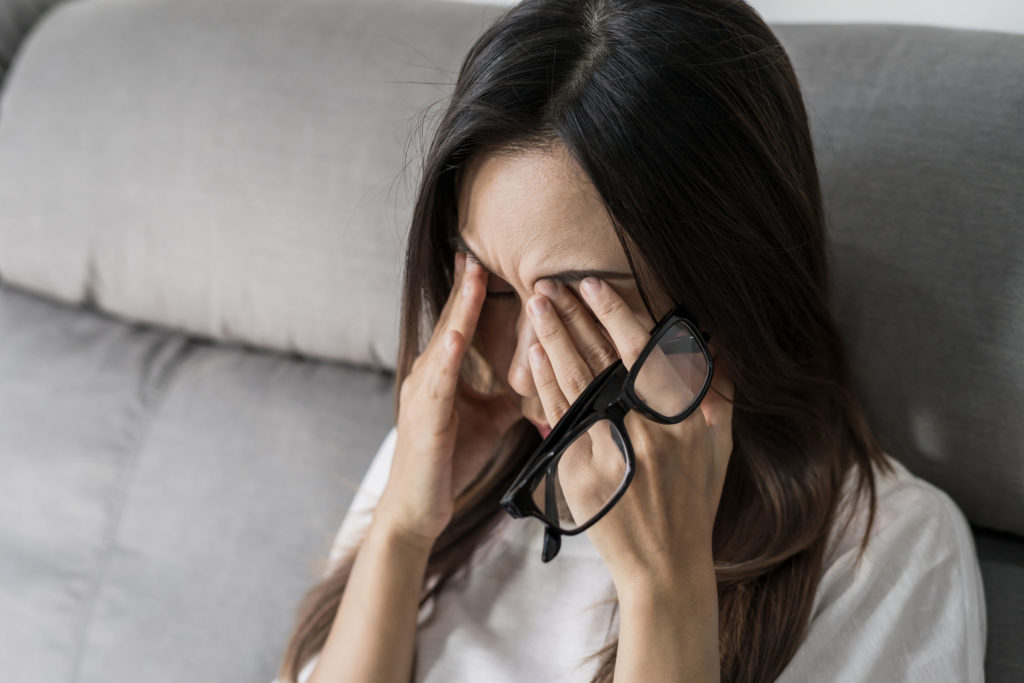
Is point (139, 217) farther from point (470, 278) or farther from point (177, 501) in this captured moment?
point (470, 278)

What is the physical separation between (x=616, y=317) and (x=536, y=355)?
0.08 metres

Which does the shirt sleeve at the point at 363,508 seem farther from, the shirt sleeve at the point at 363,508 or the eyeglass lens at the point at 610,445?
the eyeglass lens at the point at 610,445

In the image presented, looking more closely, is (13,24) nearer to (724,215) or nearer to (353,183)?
(353,183)

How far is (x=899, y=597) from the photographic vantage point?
0.81 meters

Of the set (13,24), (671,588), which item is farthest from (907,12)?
(13,24)

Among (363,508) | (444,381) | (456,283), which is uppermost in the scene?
(456,283)

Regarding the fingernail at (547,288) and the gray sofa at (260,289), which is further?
the gray sofa at (260,289)

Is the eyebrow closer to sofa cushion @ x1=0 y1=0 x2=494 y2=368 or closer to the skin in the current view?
the skin

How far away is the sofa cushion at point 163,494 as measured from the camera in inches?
46.5

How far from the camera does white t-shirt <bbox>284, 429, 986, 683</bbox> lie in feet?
2.60

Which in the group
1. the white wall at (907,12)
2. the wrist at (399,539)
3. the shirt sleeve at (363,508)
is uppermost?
the white wall at (907,12)

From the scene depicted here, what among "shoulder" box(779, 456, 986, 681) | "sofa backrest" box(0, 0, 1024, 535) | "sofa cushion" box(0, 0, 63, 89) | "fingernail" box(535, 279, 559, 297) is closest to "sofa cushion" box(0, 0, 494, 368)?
"sofa backrest" box(0, 0, 1024, 535)

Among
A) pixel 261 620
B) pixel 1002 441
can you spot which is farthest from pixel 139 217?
pixel 1002 441

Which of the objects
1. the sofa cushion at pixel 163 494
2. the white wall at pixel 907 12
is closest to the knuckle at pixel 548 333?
the sofa cushion at pixel 163 494
